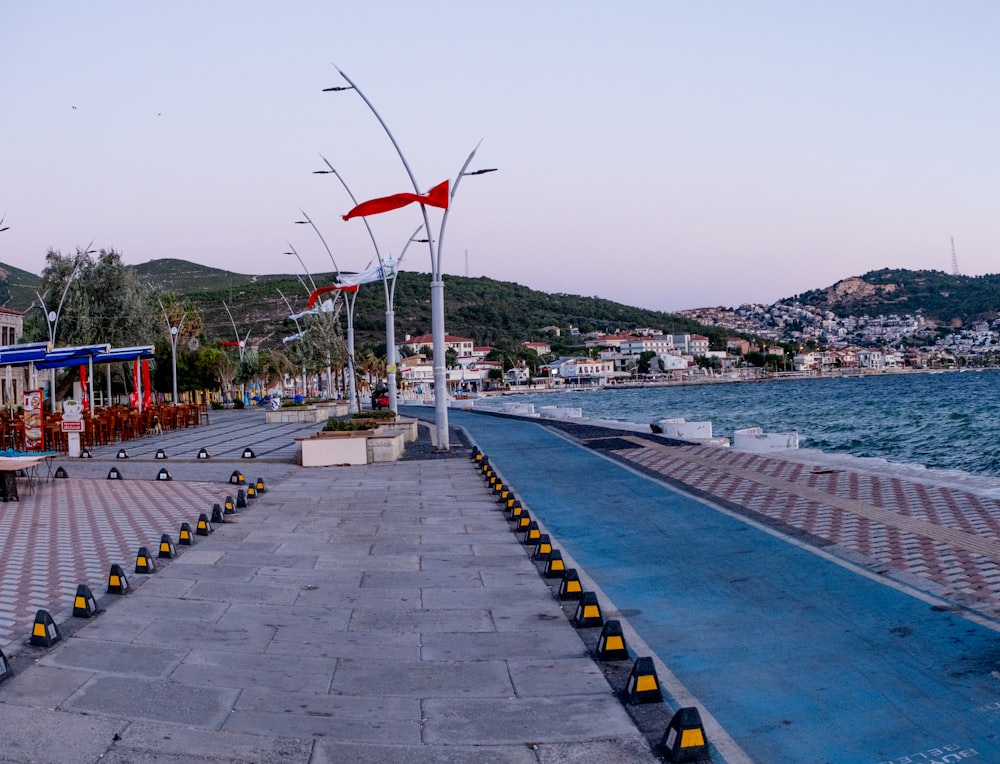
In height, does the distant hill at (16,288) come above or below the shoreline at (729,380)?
above

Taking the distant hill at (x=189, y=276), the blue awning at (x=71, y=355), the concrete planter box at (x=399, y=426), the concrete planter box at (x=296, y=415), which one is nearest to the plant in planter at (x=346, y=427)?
the concrete planter box at (x=399, y=426)

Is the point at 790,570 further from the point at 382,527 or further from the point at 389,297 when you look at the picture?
the point at 389,297

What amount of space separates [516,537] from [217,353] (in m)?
69.4

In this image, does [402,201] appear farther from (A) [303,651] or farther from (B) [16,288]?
(B) [16,288]

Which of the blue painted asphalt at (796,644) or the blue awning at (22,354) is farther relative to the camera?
the blue awning at (22,354)

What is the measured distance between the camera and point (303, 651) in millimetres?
7141

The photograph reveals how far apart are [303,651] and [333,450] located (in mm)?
14127

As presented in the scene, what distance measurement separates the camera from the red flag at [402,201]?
23688 millimetres

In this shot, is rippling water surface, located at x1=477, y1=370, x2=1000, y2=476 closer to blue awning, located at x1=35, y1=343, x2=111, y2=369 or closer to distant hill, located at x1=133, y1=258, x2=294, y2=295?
blue awning, located at x1=35, y1=343, x2=111, y2=369

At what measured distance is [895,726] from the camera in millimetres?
5391

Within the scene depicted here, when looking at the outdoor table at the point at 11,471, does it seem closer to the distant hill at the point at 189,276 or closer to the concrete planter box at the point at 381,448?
the concrete planter box at the point at 381,448

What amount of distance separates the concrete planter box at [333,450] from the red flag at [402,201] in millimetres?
6161

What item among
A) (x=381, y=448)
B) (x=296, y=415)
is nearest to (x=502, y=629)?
(x=381, y=448)

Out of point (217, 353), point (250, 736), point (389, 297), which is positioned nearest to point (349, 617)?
point (250, 736)
